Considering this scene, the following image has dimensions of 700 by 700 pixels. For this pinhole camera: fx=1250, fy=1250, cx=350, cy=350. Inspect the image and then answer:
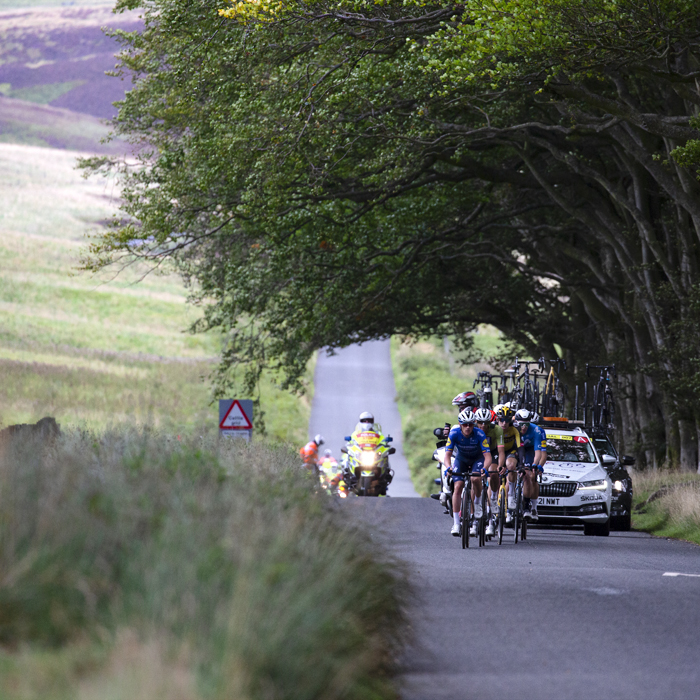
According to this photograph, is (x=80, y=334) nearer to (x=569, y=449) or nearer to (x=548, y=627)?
(x=569, y=449)

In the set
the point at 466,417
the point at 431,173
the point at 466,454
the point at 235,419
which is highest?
the point at 431,173

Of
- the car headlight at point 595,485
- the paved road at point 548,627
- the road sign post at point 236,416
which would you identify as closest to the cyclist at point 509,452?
the car headlight at point 595,485

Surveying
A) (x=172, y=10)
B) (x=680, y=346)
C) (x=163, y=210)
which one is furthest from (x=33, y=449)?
(x=680, y=346)

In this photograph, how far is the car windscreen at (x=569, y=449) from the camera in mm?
21141

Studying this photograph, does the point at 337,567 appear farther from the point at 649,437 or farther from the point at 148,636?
the point at 649,437

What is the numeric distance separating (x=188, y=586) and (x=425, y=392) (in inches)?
2314

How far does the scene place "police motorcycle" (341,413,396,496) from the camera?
28125 mm

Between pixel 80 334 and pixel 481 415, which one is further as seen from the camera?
pixel 80 334

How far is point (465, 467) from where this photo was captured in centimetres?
1677

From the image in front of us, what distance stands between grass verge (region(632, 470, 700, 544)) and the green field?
30.1ft

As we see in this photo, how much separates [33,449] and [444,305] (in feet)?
88.3

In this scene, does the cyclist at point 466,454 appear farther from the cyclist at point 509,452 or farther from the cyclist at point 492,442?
the cyclist at point 509,452

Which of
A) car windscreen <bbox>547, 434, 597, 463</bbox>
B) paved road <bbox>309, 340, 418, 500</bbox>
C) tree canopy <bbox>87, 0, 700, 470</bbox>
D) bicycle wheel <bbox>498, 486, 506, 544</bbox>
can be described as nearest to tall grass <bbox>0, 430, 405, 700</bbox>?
bicycle wheel <bbox>498, 486, 506, 544</bbox>

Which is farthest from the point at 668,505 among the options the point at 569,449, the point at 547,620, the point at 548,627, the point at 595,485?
the point at 548,627
